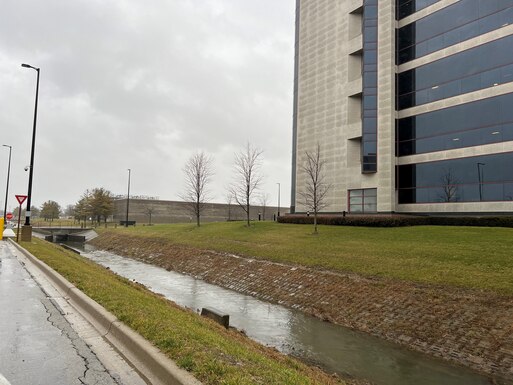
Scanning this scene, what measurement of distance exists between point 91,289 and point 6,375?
193 inches

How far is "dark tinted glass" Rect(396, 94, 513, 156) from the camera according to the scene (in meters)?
27.6

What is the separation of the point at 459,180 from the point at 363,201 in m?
8.60

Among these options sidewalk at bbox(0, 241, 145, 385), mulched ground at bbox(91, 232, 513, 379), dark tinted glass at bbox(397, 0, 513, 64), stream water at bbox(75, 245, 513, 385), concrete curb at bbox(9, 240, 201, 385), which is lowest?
stream water at bbox(75, 245, 513, 385)

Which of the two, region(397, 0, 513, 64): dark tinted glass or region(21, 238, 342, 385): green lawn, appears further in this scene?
region(397, 0, 513, 64): dark tinted glass

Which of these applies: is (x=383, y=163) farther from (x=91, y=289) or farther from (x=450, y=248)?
(x=91, y=289)

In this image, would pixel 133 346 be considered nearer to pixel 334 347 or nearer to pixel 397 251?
pixel 334 347

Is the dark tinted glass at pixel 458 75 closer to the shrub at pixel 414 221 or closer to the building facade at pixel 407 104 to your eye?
the building facade at pixel 407 104

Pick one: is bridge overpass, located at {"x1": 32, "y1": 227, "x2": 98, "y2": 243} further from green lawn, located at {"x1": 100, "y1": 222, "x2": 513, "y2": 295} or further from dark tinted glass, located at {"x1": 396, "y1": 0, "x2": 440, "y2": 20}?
dark tinted glass, located at {"x1": 396, "y1": 0, "x2": 440, "y2": 20}

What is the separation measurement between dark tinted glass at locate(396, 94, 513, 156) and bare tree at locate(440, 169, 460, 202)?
2084mm

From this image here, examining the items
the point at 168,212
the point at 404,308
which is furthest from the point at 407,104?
the point at 168,212

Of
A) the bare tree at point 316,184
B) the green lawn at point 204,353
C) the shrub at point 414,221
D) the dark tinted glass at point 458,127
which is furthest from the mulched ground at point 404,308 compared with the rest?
the dark tinted glass at point 458,127

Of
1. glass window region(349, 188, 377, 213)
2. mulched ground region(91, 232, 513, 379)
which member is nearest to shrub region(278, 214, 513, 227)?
glass window region(349, 188, 377, 213)

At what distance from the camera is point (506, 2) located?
28359mm

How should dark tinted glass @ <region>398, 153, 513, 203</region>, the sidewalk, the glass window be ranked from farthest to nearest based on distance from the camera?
the glass window
dark tinted glass @ <region>398, 153, 513, 203</region>
the sidewalk
